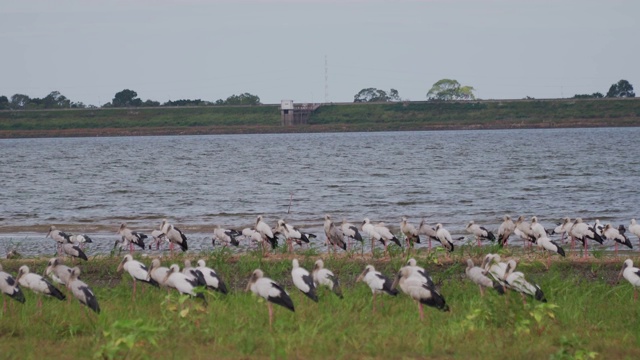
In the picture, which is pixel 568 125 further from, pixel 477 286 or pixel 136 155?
pixel 477 286

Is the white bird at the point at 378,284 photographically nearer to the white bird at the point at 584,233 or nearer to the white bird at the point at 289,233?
the white bird at the point at 289,233

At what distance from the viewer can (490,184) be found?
47969 mm

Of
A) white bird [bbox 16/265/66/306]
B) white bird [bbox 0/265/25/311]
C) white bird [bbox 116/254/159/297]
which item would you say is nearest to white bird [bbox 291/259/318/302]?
white bird [bbox 116/254/159/297]

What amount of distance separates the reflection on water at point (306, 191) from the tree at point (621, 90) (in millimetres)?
99237

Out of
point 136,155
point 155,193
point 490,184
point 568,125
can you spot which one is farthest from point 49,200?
point 568,125

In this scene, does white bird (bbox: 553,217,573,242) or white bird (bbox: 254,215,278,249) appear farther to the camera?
white bird (bbox: 553,217,573,242)

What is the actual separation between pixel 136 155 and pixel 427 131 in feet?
261

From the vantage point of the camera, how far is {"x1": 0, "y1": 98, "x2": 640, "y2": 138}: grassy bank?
156m

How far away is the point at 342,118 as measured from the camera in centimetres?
16250

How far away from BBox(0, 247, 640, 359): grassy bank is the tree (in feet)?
558

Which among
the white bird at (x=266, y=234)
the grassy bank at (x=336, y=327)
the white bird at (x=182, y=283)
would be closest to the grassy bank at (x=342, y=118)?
the white bird at (x=266, y=234)

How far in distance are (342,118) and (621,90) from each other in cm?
5100

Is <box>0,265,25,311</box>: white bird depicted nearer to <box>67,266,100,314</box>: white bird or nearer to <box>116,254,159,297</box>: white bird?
<box>67,266,100,314</box>: white bird

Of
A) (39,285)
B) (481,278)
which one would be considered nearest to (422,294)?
(481,278)
